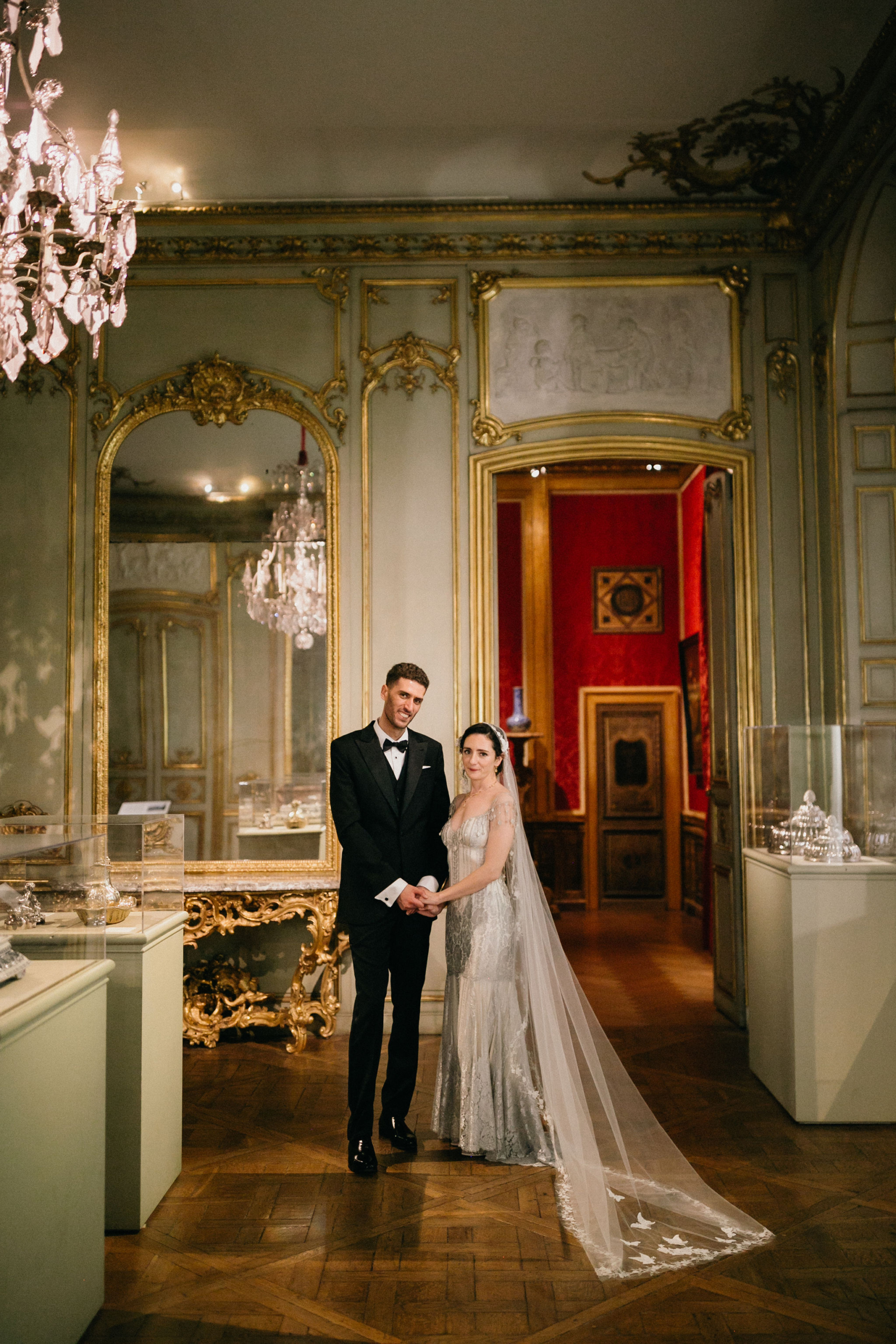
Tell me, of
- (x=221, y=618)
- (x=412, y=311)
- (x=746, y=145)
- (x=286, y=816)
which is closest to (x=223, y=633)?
(x=221, y=618)

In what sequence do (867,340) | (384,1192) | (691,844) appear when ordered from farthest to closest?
1. (691,844)
2. (867,340)
3. (384,1192)

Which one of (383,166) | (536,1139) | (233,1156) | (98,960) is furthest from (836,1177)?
(383,166)

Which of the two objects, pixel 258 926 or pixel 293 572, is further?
pixel 293 572

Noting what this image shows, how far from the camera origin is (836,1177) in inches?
140

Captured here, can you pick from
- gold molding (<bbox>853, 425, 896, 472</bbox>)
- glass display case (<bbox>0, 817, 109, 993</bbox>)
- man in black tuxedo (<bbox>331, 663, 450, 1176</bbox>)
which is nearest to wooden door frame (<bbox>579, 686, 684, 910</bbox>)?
gold molding (<bbox>853, 425, 896, 472</bbox>)

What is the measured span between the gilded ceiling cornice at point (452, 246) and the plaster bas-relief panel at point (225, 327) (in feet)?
0.45

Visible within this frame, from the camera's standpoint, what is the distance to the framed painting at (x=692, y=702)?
9266mm

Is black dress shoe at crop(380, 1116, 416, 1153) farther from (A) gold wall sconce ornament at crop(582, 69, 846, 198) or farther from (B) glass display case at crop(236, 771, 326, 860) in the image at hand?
(A) gold wall sconce ornament at crop(582, 69, 846, 198)

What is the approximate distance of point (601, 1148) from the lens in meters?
3.75

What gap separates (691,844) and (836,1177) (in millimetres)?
6082

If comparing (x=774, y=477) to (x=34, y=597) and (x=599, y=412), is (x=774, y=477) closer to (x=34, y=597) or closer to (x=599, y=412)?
(x=599, y=412)

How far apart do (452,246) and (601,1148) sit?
15.1ft

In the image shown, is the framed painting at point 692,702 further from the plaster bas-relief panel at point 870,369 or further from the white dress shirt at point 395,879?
the white dress shirt at point 395,879

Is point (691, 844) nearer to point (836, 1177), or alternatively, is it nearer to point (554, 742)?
point (554, 742)
